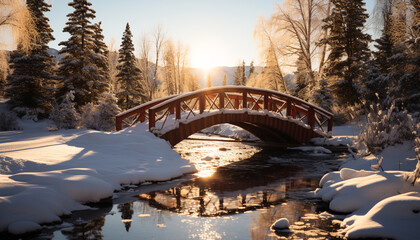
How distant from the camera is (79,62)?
20.9 metres

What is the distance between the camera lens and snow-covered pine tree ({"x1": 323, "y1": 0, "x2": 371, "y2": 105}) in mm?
22547

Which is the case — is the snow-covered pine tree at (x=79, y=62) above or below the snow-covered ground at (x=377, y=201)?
above

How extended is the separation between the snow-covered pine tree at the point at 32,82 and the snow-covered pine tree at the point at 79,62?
6.91ft

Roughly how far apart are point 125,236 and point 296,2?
2352 cm

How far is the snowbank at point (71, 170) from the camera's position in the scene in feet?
17.1

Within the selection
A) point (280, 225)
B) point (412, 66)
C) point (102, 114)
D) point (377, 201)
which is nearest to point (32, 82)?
point (102, 114)

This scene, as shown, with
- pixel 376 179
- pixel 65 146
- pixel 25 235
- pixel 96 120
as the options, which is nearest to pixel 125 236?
pixel 25 235

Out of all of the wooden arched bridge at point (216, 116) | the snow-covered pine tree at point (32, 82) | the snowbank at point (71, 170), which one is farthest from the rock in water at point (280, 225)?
the snow-covered pine tree at point (32, 82)

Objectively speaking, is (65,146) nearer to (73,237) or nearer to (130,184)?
(130,184)

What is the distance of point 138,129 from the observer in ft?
41.3

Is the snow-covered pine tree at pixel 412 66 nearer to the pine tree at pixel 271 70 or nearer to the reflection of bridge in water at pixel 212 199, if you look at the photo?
the pine tree at pixel 271 70

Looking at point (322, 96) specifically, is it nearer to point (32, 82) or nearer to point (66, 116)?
point (66, 116)

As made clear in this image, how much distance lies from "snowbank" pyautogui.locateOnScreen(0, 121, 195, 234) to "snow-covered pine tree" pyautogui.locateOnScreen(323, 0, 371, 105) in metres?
16.5

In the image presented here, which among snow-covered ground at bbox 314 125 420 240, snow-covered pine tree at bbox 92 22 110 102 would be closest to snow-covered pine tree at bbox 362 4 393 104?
snow-covered ground at bbox 314 125 420 240
